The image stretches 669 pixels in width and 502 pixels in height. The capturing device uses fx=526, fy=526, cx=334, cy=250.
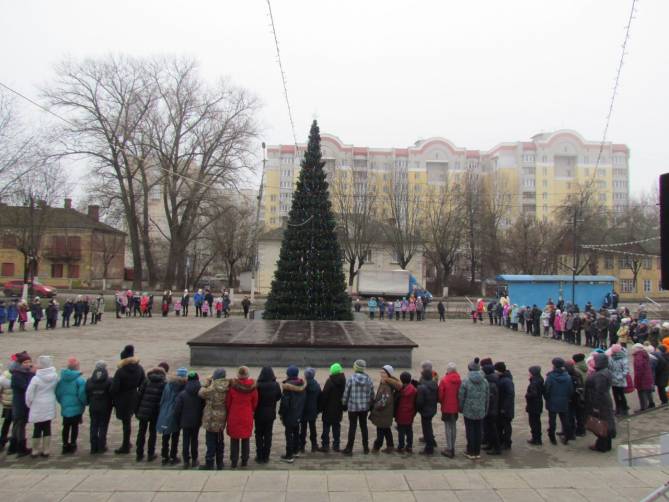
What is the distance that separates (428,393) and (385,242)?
4907 cm

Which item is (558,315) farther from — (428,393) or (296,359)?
(428,393)

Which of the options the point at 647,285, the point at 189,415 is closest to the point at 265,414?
the point at 189,415

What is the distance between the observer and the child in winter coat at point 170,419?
723 centimetres

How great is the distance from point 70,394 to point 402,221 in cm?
5157

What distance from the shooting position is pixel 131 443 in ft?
27.1

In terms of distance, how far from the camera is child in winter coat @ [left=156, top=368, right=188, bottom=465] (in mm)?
7227

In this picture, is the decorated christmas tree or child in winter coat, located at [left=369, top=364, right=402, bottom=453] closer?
child in winter coat, located at [left=369, top=364, right=402, bottom=453]

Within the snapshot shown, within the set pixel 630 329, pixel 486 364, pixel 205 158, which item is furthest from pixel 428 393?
pixel 205 158

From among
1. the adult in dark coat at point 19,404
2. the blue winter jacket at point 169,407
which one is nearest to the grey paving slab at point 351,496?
the blue winter jacket at point 169,407

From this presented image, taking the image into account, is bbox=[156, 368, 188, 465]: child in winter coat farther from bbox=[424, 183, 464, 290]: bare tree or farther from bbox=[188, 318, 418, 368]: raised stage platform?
bbox=[424, 183, 464, 290]: bare tree

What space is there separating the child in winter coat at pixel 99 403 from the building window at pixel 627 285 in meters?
62.5

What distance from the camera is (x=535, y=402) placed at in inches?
329

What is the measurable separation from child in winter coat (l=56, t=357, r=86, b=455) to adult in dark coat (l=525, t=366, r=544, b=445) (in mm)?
6807

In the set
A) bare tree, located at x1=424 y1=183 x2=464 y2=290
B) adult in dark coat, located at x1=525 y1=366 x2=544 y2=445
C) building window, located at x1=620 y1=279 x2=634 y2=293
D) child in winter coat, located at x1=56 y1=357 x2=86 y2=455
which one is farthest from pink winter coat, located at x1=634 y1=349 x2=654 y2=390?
building window, located at x1=620 y1=279 x2=634 y2=293
